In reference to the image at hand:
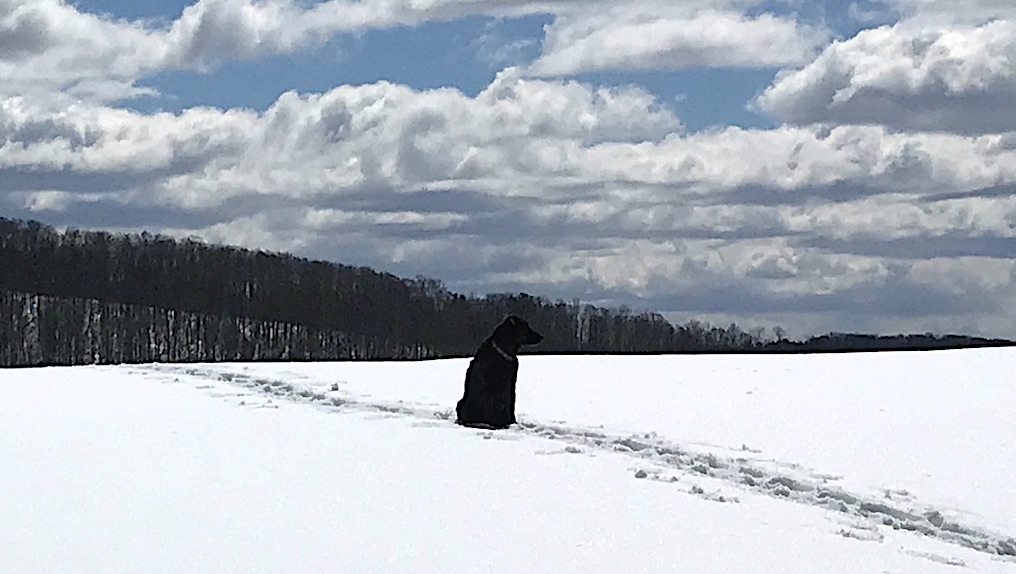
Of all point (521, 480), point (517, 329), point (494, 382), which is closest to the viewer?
point (521, 480)

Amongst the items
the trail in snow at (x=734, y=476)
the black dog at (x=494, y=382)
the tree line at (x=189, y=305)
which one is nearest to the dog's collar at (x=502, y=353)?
the black dog at (x=494, y=382)

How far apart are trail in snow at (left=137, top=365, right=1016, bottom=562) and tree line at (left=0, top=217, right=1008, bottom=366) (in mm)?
74514

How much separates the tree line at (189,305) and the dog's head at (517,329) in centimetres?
7414

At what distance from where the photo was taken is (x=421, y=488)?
1052 centimetres

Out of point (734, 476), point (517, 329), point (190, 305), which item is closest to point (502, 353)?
point (517, 329)

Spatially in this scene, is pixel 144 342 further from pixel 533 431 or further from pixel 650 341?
pixel 533 431

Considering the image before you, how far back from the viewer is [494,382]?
609 inches

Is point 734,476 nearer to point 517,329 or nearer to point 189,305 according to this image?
point 517,329

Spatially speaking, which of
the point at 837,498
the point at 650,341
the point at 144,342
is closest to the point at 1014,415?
the point at 837,498

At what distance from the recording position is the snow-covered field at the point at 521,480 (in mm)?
8078

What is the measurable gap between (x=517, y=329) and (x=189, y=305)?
92.9 meters

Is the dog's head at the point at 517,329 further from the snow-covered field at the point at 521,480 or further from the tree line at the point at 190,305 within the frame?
the tree line at the point at 190,305

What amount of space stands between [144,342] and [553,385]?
8585 cm

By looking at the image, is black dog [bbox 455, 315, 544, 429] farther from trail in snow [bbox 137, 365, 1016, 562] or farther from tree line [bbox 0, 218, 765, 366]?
tree line [bbox 0, 218, 765, 366]
